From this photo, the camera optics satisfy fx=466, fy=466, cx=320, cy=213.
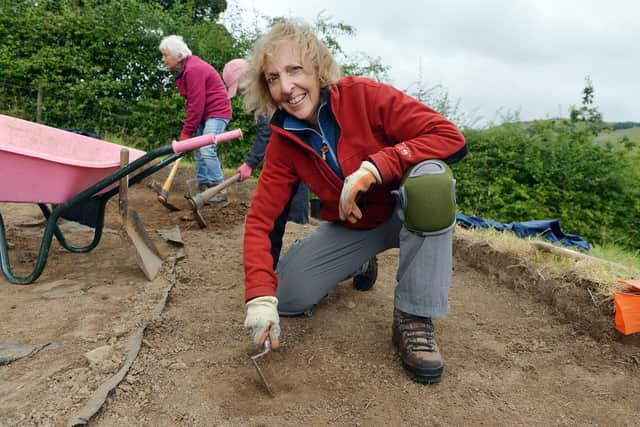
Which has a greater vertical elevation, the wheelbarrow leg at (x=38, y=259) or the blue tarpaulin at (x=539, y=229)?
the wheelbarrow leg at (x=38, y=259)

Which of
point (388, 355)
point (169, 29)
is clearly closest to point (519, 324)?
point (388, 355)

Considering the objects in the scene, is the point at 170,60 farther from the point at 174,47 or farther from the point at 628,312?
the point at 628,312

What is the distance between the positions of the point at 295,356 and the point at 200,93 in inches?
116

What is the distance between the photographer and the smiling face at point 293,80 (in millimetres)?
1660

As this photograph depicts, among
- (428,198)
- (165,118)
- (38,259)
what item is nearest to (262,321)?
(428,198)

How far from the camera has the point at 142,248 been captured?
2.48m

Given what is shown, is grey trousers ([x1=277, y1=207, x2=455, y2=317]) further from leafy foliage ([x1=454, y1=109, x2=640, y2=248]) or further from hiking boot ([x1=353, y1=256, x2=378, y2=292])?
leafy foliage ([x1=454, y1=109, x2=640, y2=248])

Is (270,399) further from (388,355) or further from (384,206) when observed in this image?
(384,206)

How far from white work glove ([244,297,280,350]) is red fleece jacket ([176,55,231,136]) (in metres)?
2.88

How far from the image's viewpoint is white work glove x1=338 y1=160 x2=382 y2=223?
1445 mm

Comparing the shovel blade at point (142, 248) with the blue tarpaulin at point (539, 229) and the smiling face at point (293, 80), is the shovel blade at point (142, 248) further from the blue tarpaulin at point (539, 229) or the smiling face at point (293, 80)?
the blue tarpaulin at point (539, 229)

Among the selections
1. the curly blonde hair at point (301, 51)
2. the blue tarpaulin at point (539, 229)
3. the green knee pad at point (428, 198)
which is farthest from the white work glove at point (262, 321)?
the blue tarpaulin at point (539, 229)

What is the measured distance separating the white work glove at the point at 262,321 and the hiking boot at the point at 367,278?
926 millimetres

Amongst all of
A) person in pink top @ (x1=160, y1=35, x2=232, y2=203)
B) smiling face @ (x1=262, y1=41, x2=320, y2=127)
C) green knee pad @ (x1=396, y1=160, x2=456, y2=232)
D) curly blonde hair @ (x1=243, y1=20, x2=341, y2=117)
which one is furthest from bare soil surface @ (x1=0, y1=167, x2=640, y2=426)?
person in pink top @ (x1=160, y1=35, x2=232, y2=203)
